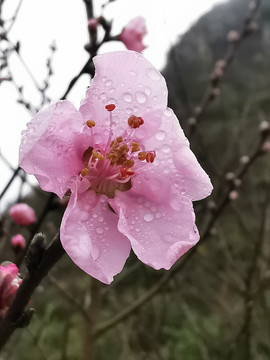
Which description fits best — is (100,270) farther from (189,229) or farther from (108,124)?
(108,124)

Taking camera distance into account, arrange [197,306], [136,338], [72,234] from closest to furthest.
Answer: [72,234], [136,338], [197,306]

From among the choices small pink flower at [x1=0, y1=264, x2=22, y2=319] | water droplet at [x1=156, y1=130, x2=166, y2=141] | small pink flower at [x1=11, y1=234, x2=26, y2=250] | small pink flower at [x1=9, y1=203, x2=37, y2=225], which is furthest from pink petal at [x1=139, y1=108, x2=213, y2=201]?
small pink flower at [x1=9, y1=203, x2=37, y2=225]

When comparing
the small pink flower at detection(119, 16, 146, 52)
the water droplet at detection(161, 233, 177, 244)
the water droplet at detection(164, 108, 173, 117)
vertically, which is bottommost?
the water droplet at detection(161, 233, 177, 244)

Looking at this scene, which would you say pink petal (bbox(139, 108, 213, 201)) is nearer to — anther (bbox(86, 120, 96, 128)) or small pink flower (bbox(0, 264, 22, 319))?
anther (bbox(86, 120, 96, 128))

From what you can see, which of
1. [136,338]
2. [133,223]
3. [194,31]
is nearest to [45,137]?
[133,223]

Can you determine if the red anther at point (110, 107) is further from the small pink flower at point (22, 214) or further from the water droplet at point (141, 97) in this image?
the small pink flower at point (22, 214)

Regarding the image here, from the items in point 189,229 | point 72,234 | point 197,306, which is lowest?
point 197,306
